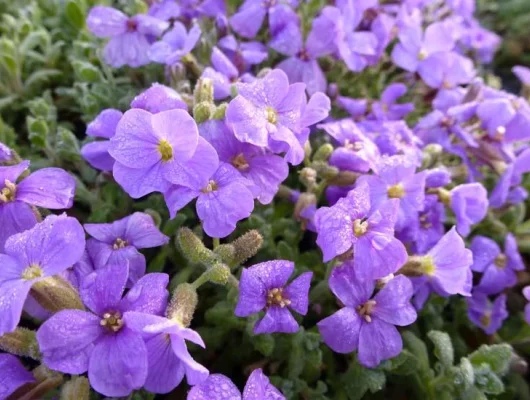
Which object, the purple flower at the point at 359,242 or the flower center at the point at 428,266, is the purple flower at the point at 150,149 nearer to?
the purple flower at the point at 359,242

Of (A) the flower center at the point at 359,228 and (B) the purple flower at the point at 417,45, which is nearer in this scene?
(A) the flower center at the point at 359,228

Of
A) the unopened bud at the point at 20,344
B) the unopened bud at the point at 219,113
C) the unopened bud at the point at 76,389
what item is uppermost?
the unopened bud at the point at 219,113

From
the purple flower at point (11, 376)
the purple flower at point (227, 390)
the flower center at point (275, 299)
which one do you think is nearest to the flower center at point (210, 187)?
the flower center at point (275, 299)

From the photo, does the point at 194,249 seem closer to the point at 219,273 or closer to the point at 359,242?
the point at 219,273

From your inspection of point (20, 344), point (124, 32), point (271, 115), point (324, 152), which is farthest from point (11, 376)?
point (124, 32)

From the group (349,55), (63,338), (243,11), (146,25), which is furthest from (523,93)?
(63,338)

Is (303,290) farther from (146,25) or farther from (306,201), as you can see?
(146,25)
